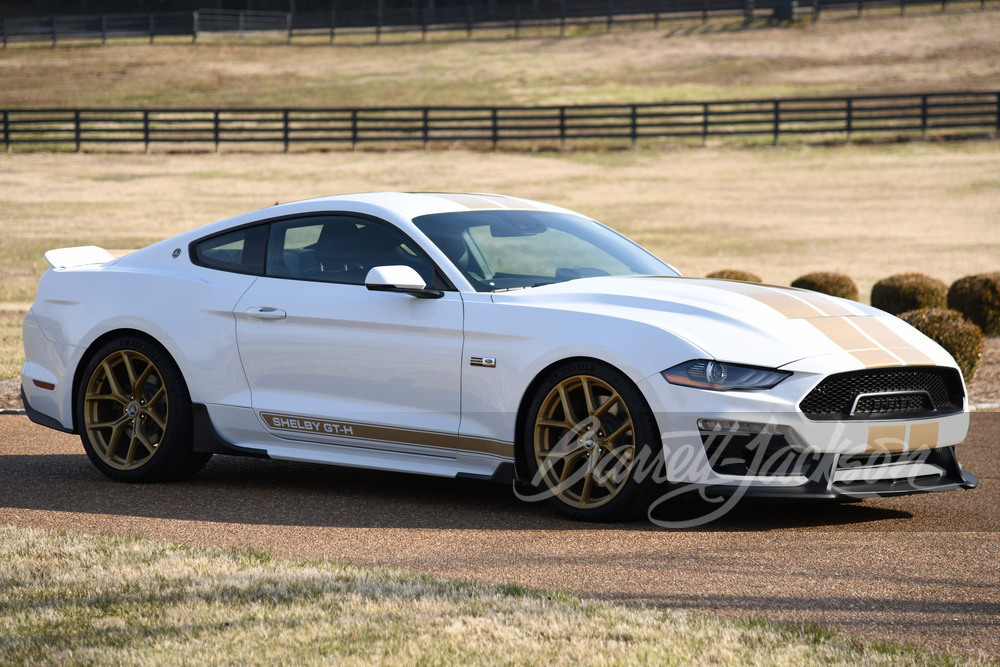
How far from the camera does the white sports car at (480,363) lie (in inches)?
215

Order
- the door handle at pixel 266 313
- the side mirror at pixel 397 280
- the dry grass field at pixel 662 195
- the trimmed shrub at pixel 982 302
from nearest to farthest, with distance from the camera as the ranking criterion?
the side mirror at pixel 397 280 → the door handle at pixel 266 313 → the trimmed shrub at pixel 982 302 → the dry grass field at pixel 662 195

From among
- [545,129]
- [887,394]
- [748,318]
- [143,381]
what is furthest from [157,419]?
[545,129]

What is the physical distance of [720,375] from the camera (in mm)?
5438

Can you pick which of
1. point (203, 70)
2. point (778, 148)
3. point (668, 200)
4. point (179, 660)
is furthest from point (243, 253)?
point (203, 70)

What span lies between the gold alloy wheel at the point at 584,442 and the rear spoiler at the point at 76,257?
3145mm

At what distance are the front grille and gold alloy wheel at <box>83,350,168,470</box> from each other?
3.49 m

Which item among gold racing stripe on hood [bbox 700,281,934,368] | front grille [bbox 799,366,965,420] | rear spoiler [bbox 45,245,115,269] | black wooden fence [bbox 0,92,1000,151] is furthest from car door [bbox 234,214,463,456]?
black wooden fence [bbox 0,92,1000,151]

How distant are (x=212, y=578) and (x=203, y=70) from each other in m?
62.0

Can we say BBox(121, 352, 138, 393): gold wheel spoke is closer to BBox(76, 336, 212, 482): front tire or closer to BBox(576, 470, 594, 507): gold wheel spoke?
BBox(76, 336, 212, 482): front tire

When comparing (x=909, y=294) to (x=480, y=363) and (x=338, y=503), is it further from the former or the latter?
(x=338, y=503)

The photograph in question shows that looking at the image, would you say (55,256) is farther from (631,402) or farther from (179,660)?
(179,660)

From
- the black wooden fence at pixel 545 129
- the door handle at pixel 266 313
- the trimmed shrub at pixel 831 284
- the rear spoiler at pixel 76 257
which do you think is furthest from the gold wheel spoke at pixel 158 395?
the black wooden fence at pixel 545 129

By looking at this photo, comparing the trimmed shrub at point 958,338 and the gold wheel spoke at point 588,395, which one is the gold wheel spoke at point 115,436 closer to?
the gold wheel spoke at point 588,395

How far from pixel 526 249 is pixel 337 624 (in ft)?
9.26
